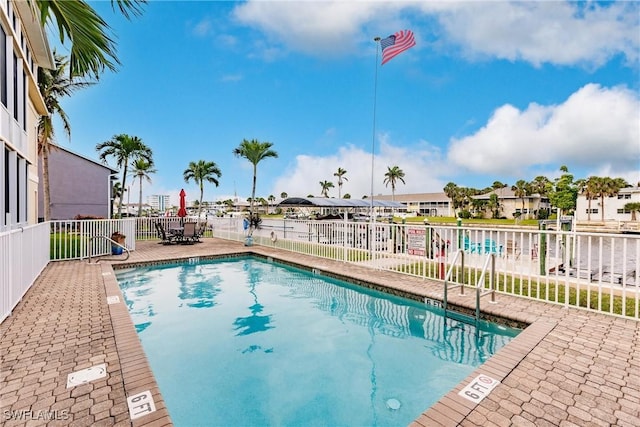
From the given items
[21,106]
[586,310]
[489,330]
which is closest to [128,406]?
[489,330]

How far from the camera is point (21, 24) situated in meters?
7.09

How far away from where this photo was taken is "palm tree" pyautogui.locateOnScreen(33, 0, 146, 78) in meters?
2.56

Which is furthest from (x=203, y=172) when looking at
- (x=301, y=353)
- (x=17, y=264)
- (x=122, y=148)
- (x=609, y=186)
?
(x=609, y=186)

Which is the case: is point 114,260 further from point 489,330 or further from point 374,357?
point 489,330

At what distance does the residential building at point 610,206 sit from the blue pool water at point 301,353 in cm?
5213

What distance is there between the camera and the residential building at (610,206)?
1635 inches

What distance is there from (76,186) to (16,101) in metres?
17.4

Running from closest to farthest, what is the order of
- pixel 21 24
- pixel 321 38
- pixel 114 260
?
pixel 21 24 → pixel 114 260 → pixel 321 38

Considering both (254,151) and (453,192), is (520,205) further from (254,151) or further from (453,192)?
(254,151)

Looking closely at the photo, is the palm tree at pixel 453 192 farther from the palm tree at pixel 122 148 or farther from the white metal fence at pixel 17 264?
the white metal fence at pixel 17 264

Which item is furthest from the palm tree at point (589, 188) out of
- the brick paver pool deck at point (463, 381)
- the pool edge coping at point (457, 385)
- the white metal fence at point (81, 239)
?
the white metal fence at point (81, 239)

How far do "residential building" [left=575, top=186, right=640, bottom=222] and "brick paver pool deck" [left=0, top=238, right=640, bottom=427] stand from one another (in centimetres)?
5192

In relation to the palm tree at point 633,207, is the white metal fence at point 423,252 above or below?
below

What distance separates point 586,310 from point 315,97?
22.2 metres
